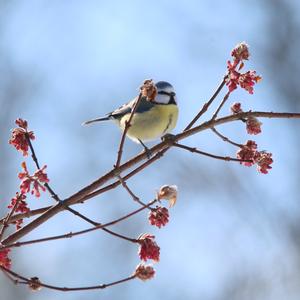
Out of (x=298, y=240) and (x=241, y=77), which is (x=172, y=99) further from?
(x=298, y=240)

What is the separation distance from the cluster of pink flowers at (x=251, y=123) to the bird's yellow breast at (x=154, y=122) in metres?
1.54

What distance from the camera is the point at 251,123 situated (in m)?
1.89

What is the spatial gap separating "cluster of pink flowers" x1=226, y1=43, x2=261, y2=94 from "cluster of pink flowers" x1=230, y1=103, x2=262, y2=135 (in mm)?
57

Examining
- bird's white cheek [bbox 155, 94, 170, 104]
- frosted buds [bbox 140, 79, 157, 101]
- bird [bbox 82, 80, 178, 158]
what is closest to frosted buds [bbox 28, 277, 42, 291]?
frosted buds [bbox 140, 79, 157, 101]

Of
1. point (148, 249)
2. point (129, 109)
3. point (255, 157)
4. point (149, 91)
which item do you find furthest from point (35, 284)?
point (129, 109)

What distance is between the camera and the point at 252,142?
1.91m

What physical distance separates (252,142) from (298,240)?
626 centimetres

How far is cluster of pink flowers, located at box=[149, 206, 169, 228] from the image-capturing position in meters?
1.79

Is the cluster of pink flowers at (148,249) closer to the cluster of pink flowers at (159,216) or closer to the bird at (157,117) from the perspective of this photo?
the cluster of pink flowers at (159,216)

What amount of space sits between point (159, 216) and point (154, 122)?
5.56 feet

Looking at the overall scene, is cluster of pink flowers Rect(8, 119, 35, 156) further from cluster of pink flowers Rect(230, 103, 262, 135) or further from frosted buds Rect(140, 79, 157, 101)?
cluster of pink flowers Rect(230, 103, 262, 135)

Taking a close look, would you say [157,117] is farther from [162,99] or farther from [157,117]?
[162,99]

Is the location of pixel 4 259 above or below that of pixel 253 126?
below

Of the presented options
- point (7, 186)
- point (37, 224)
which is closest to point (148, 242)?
point (37, 224)
